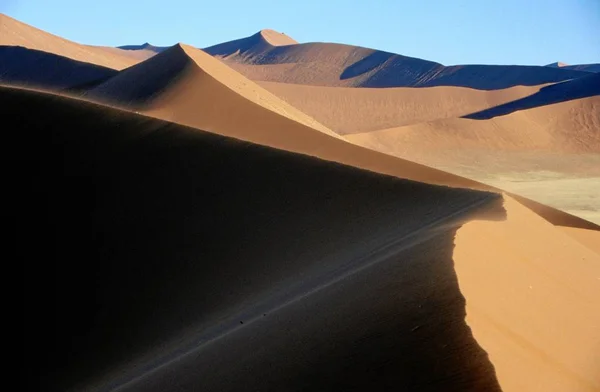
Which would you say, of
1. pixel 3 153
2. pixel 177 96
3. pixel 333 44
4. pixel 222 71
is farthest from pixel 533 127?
pixel 333 44

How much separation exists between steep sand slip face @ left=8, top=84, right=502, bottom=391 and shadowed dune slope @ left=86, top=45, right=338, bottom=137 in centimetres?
75

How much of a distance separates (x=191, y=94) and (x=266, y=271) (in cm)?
603

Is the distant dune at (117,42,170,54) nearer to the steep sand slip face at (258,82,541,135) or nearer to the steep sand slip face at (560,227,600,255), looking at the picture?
the steep sand slip face at (258,82,541,135)

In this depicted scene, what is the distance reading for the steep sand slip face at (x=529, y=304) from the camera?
3.81m

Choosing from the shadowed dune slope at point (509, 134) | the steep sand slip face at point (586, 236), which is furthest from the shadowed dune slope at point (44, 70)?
the shadowed dune slope at point (509, 134)

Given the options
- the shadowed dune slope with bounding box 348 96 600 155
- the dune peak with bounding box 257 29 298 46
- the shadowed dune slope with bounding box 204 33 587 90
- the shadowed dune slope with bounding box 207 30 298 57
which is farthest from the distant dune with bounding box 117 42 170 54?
the shadowed dune slope with bounding box 348 96 600 155

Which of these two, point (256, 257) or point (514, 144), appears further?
point (514, 144)

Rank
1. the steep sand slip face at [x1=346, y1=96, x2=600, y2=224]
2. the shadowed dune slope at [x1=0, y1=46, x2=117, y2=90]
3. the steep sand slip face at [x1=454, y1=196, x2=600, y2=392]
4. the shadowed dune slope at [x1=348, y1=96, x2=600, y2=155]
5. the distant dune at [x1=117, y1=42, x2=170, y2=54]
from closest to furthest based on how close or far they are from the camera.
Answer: the steep sand slip face at [x1=454, y1=196, x2=600, y2=392] → the shadowed dune slope at [x1=0, y1=46, x2=117, y2=90] → the steep sand slip face at [x1=346, y1=96, x2=600, y2=224] → the shadowed dune slope at [x1=348, y1=96, x2=600, y2=155] → the distant dune at [x1=117, y1=42, x2=170, y2=54]

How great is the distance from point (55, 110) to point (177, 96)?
2.07 meters

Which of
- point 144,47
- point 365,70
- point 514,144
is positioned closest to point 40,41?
point 514,144

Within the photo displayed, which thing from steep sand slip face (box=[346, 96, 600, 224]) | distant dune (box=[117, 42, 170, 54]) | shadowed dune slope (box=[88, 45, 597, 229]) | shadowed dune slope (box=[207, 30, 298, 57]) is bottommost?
steep sand slip face (box=[346, 96, 600, 224])

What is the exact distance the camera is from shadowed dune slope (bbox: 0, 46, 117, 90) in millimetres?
23734

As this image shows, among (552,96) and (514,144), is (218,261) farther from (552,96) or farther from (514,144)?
(552,96)

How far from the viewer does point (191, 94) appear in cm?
1341
